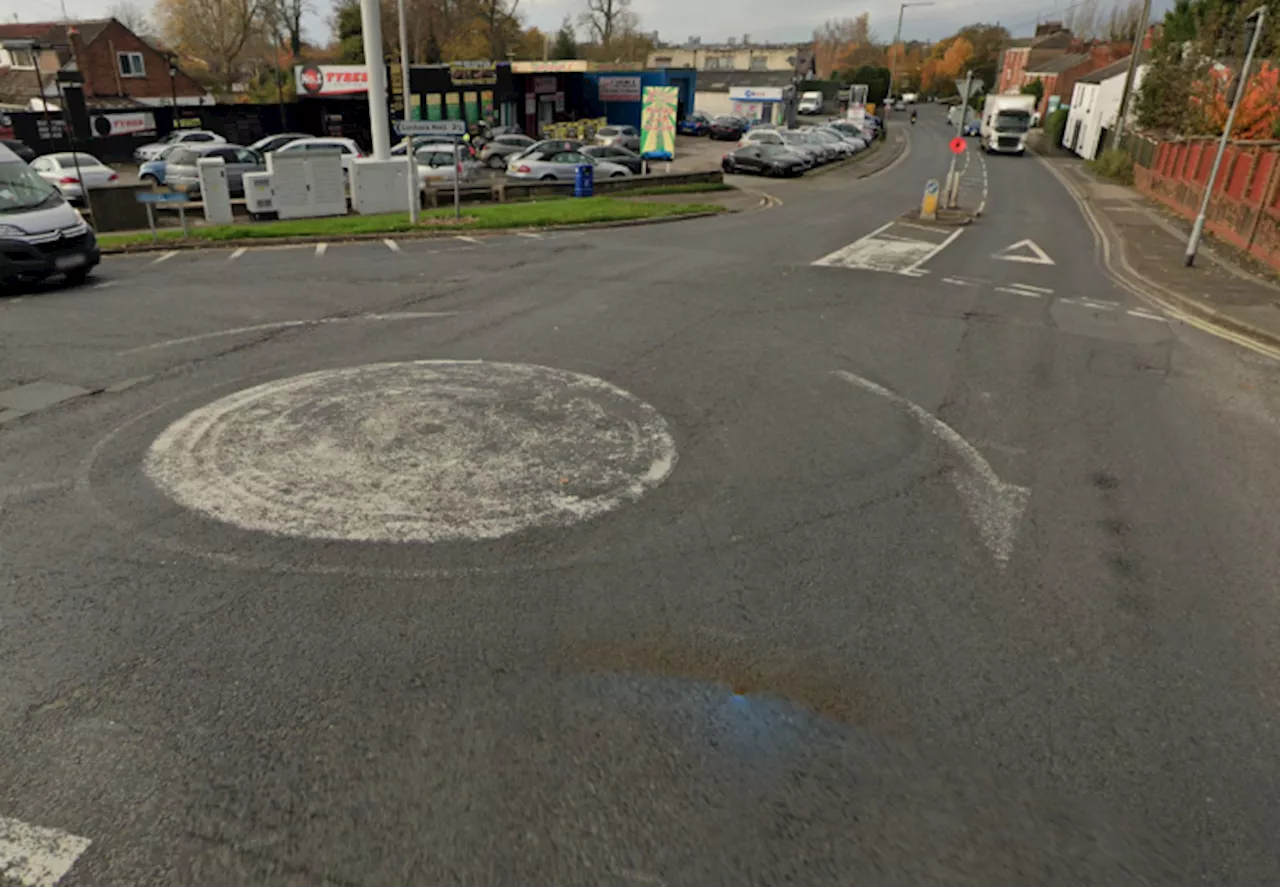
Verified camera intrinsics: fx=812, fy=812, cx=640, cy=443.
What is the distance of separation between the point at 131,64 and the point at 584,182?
39651mm

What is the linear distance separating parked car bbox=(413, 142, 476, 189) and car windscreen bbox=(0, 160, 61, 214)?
12.2 metres

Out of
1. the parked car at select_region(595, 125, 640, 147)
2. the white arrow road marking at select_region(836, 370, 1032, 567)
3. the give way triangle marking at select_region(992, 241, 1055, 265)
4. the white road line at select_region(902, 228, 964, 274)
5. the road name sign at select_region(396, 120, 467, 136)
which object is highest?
the road name sign at select_region(396, 120, 467, 136)

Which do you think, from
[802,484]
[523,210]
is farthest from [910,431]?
[523,210]

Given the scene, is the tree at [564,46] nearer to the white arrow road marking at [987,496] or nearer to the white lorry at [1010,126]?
the white lorry at [1010,126]

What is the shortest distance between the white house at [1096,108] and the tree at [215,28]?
202ft

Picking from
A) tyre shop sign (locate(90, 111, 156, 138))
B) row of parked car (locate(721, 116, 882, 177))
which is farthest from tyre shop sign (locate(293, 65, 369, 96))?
row of parked car (locate(721, 116, 882, 177))

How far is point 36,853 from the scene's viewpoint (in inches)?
127

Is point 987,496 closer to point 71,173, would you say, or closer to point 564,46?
point 71,173

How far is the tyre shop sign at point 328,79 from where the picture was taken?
38219 mm

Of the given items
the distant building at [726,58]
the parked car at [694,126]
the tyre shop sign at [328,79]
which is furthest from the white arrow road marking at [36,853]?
the distant building at [726,58]

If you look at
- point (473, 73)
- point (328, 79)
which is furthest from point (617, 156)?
point (473, 73)

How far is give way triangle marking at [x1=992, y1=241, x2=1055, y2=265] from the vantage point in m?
17.5

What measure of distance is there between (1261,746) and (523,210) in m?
20.7

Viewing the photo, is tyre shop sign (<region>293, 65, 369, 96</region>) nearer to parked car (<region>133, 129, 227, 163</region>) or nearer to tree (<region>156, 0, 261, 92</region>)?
parked car (<region>133, 129, 227, 163</region>)
